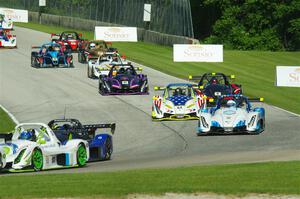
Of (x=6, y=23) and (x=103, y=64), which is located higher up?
(x=6, y=23)

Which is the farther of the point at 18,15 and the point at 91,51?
the point at 18,15

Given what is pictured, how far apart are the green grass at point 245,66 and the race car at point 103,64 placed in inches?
148

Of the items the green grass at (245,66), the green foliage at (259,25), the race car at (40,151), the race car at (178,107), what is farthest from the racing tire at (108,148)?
the green foliage at (259,25)

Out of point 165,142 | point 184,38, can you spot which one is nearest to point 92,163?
point 165,142

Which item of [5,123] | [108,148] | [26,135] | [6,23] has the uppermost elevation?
[6,23]

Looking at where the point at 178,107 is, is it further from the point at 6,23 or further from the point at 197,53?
the point at 6,23

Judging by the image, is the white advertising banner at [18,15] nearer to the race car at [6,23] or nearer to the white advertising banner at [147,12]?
the race car at [6,23]

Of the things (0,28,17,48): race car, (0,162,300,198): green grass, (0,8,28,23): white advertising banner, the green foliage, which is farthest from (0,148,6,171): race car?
(0,8,28,23): white advertising banner

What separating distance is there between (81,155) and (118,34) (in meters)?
39.9

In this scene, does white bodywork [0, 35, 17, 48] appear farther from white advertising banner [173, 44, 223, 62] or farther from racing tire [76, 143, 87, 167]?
racing tire [76, 143, 87, 167]

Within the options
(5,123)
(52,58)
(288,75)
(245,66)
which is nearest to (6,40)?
(52,58)

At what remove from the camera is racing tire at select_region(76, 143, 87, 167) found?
76.7ft

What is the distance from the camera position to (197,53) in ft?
171

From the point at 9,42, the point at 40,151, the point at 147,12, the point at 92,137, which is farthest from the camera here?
the point at 147,12
